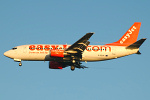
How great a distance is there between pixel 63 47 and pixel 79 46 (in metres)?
4.50

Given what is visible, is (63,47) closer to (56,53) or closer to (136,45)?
(56,53)

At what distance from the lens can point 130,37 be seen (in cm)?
7506

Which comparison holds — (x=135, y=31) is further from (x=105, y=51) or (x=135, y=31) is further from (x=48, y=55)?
(x=48, y=55)

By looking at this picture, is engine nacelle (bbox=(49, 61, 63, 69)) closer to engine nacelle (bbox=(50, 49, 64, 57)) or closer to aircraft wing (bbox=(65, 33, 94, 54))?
engine nacelle (bbox=(50, 49, 64, 57))

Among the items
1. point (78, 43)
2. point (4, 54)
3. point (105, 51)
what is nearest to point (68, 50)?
point (78, 43)

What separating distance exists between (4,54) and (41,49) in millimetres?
8144

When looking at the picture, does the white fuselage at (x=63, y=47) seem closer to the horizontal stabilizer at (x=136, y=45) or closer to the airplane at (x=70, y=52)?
the airplane at (x=70, y=52)

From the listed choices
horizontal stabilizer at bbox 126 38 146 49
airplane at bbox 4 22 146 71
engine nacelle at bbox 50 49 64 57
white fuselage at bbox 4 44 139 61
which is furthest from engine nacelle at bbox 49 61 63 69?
horizontal stabilizer at bbox 126 38 146 49

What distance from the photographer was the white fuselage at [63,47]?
70.0m

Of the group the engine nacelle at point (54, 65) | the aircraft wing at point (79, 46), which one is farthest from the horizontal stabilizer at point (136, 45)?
the engine nacelle at point (54, 65)

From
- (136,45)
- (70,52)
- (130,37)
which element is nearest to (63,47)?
(70,52)

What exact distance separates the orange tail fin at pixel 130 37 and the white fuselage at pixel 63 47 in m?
3.18

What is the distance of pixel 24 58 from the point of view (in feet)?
231

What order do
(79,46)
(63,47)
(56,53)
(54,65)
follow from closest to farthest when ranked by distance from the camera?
(79,46), (56,53), (63,47), (54,65)
